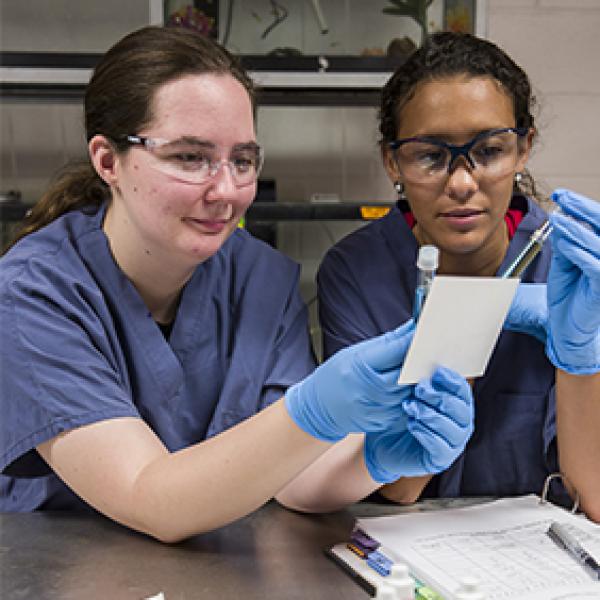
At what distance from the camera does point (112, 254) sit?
3.94 ft

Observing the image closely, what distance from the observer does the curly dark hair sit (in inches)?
49.4

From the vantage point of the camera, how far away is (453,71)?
4.09 feet

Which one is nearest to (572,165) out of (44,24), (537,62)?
(537,62)

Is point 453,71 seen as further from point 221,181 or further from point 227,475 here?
point 227,475

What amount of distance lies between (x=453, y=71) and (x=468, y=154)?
0.49ft

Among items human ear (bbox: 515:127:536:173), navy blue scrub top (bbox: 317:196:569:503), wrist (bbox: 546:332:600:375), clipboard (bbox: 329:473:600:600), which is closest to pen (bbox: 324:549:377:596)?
clipboard (bbox: 329:473:600:600)

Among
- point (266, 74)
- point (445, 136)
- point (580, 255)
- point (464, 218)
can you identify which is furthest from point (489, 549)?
point (266, 74)

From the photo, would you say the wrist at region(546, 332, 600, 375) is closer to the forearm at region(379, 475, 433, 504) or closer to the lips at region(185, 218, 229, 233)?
the forearm at region(379, 475, 433, 504)

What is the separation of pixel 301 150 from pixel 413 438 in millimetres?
1653

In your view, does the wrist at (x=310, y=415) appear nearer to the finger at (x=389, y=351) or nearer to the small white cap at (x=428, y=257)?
the finger at (x=389, y=351)

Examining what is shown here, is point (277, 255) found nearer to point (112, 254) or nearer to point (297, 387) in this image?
point (112, 254)

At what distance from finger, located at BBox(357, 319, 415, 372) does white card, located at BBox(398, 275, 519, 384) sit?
2 cm

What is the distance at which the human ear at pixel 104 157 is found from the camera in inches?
45.9

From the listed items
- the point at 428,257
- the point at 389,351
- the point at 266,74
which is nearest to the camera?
the point at 428,257
